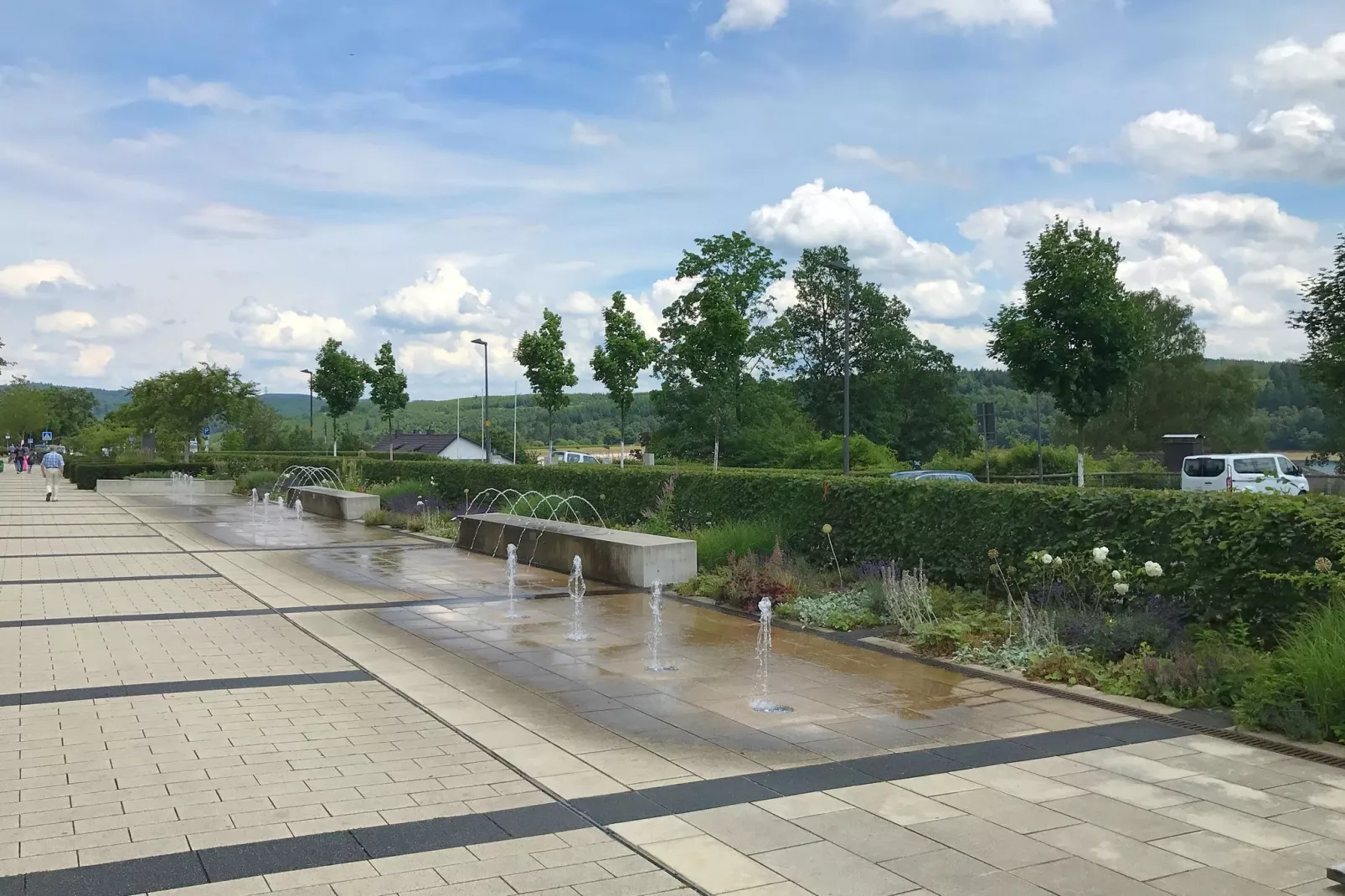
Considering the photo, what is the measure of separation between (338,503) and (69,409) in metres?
119

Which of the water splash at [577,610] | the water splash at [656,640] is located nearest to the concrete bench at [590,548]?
the water splash at [577,610]

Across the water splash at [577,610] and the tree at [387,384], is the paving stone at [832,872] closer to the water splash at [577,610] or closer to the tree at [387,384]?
the water splash at [577,610]

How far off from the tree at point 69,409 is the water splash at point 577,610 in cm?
11727

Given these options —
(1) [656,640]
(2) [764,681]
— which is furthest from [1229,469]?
(2) [764,681]

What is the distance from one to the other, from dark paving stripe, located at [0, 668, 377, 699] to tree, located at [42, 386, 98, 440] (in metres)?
120

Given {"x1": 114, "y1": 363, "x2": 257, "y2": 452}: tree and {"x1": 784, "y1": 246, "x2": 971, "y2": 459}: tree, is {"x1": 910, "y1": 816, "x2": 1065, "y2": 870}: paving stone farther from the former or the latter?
{"x1": 784, "y1": 246, "x2": 971, "y2": 459}: tree

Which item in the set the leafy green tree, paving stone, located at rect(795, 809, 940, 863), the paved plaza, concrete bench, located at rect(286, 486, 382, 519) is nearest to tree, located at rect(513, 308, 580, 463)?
concrete bench, located at rect(286, 486, 382, 519)

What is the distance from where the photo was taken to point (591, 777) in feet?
18.7

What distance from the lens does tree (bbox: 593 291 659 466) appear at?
3334 centimetres

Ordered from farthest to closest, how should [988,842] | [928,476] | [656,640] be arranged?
[928,476], [656,640], [988,842]

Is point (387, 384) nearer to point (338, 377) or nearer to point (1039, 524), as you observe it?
point (338, 377)

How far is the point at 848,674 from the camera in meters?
8.37

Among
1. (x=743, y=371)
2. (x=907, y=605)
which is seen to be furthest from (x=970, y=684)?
(x=743, y=371)

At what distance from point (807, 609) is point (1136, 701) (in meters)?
3.83
